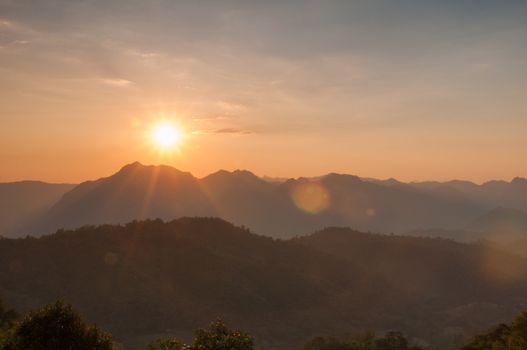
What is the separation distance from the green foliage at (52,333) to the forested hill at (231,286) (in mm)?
62642

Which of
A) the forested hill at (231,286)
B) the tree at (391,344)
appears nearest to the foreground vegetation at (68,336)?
the tree at (391,344)

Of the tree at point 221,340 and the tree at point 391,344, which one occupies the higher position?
the tree at point 221,340

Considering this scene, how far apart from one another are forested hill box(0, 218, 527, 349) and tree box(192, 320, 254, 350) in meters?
65.1

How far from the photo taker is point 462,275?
171 metres

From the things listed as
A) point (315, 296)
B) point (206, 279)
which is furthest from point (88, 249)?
point (315, 296)

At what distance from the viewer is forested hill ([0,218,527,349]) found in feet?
330

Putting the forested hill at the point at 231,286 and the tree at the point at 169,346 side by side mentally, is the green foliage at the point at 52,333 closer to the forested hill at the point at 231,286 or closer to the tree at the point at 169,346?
the tree at the point at 169,346

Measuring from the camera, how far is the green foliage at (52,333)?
25.7 metres

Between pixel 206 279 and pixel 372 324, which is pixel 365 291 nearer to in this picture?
pixel 372 324

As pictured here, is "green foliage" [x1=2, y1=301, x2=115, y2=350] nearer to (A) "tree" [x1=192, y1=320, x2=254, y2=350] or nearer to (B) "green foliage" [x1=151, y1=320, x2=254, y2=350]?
(B) "green foliage" [x1=151, y1=320, x2=254, y2=350]

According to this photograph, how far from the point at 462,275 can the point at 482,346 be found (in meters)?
135

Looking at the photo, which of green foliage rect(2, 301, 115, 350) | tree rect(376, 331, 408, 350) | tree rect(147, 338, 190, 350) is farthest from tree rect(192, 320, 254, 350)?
tree rect(376, 331, 408, 350)

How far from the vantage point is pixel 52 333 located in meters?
26.4

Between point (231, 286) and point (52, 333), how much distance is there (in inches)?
3736
